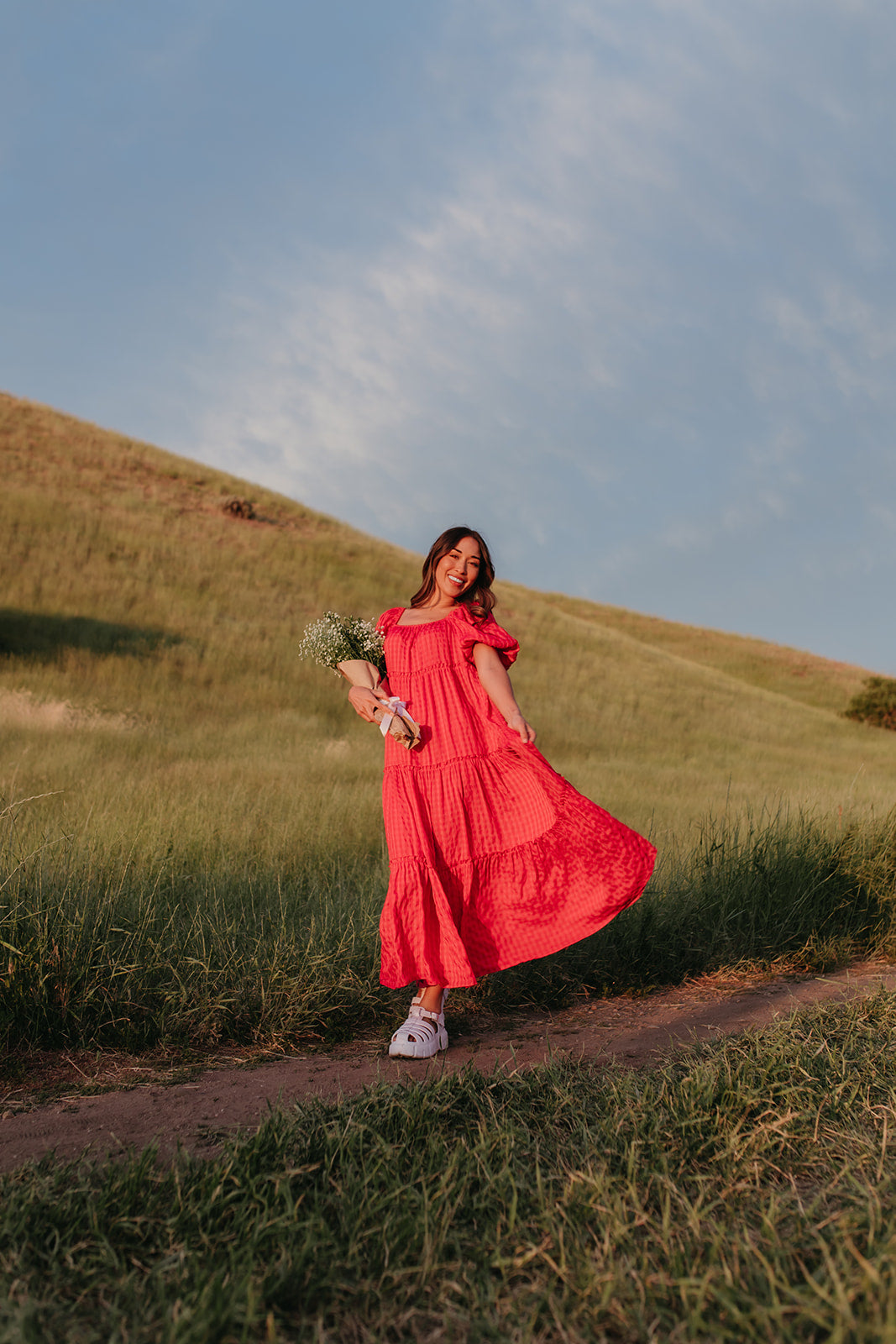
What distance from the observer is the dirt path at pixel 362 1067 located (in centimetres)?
263

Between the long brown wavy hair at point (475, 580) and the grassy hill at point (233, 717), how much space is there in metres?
1.80

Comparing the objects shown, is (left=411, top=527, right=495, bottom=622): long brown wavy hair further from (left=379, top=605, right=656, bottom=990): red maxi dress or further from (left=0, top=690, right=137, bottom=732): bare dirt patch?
(left=0, top=690, right=137, bottom=732): bare dirt patch

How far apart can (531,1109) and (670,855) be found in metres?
3.78

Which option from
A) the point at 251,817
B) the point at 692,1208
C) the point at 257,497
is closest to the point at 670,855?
the point at 251,817

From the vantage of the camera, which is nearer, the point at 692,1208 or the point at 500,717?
the point at 692,1208

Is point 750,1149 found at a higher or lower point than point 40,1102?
higher

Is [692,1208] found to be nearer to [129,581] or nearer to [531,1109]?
[531,1109]

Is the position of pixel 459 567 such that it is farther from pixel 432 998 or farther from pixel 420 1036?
pixel 420 1036

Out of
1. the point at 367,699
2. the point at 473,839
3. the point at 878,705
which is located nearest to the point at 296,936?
the point at 473,839

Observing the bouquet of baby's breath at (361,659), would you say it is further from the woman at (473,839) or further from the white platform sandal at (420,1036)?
the white platform sandal at (420,1036)

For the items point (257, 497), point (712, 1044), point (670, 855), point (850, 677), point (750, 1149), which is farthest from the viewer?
point (850, 677)

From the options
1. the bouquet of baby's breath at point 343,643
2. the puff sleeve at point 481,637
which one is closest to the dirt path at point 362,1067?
the puff sleeve at point 481,637

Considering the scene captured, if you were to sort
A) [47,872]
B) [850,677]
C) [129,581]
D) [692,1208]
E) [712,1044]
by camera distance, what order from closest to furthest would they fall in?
[692,1208]
[712,1044]
[47,872]
[129,581]
[850,677]

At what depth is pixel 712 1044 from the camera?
330 centimetres
